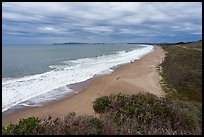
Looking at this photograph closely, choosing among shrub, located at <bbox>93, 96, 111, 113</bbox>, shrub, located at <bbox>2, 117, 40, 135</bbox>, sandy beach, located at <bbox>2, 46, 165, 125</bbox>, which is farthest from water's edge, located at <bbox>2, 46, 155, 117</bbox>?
shrub, located at <bbox>2, 117, 40, 135</bbox>

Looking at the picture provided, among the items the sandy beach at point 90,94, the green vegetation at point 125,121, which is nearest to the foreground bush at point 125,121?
the green vegetation at point 125,121

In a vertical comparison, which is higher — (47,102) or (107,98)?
(107,98)

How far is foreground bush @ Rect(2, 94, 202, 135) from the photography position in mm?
6258

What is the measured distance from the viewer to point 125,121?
7.56 metres

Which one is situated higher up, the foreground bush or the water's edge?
the foreground bush

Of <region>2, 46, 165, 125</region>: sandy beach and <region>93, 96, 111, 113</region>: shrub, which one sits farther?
<region>2, 46, 165, 125</region>: sandy beach

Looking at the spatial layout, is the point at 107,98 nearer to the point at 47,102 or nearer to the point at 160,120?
the point at 160,120

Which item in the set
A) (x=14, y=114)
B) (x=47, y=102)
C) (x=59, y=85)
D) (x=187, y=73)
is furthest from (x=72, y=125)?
(x=187, y=73)

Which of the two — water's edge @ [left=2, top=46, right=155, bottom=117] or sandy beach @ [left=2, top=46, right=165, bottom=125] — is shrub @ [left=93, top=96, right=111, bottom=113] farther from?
water's edge @ [left=2, top=46, right=155, bottom=117]

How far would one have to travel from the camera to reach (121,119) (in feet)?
25.1

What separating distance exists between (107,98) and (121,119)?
257 cm

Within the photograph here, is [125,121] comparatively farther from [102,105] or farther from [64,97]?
[64,97]

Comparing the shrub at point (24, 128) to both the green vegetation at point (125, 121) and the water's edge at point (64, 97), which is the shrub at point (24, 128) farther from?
the water's edge at point (64, 97)

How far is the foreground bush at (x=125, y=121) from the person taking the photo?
626 centimetres
